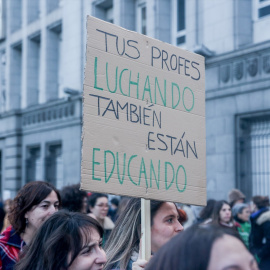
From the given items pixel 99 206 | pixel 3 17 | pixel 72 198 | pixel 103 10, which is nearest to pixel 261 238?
pixel 99 206

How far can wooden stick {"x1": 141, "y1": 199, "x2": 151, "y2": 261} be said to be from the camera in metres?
2.95

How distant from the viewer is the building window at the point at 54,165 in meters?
18.8

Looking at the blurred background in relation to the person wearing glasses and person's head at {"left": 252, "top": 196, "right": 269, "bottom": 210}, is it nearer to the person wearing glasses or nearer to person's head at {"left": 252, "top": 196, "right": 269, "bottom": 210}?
person's head at {"left": 252, "top": 196, "right": 269, "bottom": 210}

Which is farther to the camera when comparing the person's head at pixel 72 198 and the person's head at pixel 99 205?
the person's head at pixel 99 205

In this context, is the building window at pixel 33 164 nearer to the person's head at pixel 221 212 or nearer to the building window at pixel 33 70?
the building window at pixel 33 70

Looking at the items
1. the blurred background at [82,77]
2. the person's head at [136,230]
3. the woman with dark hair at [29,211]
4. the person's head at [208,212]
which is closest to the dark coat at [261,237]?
the person's head at [208,212]

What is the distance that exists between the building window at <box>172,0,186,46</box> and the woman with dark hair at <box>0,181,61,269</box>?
10.6 meters

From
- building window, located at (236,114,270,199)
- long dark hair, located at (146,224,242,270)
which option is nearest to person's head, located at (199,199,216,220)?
building window, located at (236,114,270,199)

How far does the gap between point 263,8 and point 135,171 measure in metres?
10.0

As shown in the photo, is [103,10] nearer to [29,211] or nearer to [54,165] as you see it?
[54,165]

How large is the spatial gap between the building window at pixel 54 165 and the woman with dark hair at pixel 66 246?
1595 centimetres

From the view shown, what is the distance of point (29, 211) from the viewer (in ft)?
13.1

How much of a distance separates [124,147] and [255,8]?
10.2m

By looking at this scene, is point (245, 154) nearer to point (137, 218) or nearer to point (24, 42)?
point (137, 218)
